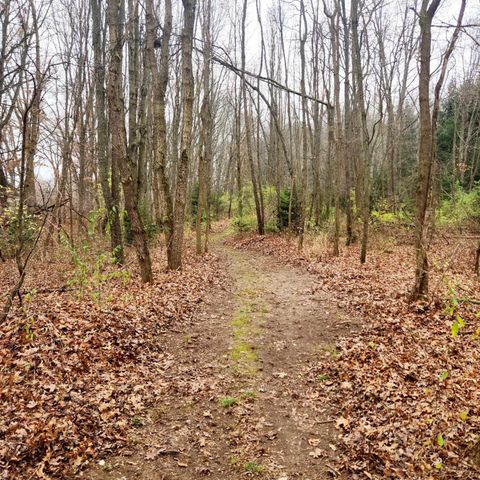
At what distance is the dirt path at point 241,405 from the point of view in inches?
158

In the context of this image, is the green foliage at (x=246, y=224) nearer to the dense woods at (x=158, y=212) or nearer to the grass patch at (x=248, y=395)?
the dense woods at (x=158, y=212)

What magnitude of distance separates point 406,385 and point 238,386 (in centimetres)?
228

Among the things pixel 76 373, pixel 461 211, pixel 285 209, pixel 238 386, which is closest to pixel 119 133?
pixel 76 373

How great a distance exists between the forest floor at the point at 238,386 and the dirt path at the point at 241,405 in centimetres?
2

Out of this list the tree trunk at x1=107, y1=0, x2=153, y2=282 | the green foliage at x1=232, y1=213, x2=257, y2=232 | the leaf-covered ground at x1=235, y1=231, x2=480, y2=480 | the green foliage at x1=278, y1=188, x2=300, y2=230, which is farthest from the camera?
the green foliage at x1=232, y1=213, x2=257, y2=232

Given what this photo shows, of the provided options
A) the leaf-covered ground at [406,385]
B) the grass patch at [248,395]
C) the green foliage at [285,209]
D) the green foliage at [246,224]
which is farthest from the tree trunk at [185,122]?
the green foliage at [246,224]

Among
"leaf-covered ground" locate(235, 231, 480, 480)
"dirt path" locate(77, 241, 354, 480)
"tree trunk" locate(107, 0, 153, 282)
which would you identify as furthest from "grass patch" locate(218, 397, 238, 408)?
"tree trunk" locate(107, 0, 153, 282)

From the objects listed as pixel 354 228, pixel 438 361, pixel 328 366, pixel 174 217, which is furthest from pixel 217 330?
pixel 354 228

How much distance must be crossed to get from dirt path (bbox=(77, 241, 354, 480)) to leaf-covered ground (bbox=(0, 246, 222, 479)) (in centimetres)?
26

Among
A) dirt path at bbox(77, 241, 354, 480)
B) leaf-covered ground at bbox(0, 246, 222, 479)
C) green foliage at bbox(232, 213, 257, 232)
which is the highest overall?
green foliage at bbox(232, 213, 257, 232)

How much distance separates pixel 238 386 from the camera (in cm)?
550

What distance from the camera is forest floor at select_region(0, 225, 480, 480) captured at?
155 inches

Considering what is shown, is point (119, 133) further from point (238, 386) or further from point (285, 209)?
point (285, 209)

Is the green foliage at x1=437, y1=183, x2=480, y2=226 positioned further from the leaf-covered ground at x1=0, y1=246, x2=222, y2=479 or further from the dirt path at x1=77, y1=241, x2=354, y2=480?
the leaf-covered ground at x1=0, y1=246, x2=222, y2=479
